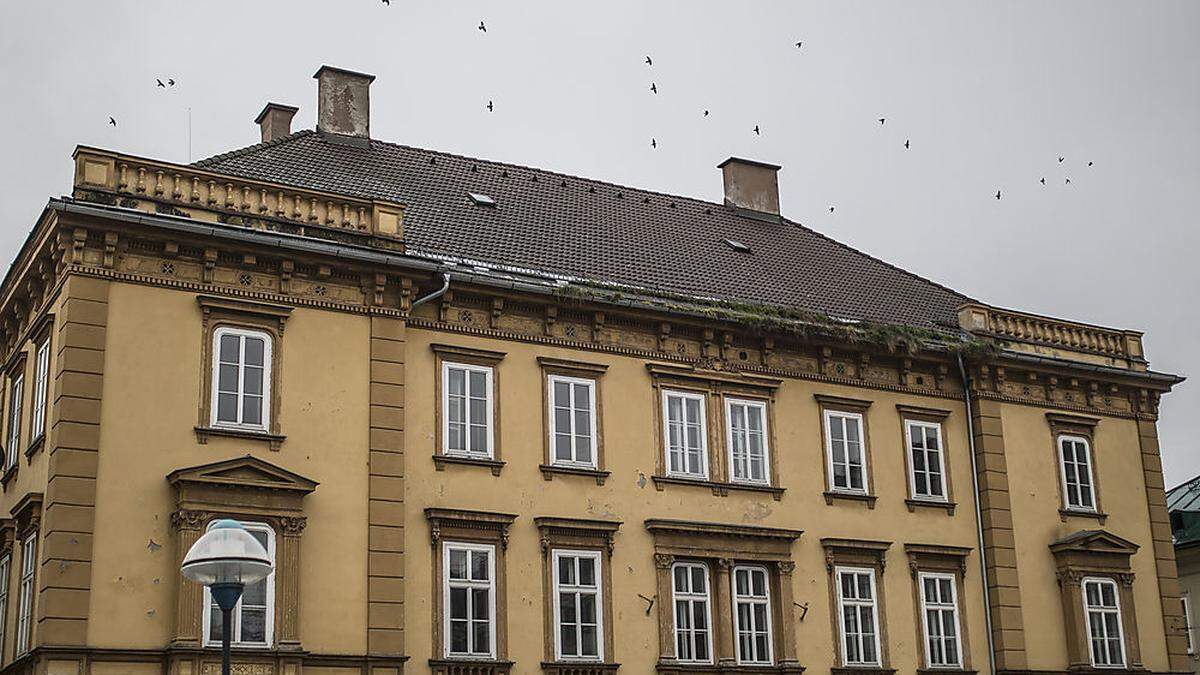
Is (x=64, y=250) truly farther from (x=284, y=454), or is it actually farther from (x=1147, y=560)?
(x=1147, y=560)

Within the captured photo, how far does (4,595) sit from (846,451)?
14856 millimetres

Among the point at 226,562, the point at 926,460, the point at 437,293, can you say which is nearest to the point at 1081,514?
the point at 926,460

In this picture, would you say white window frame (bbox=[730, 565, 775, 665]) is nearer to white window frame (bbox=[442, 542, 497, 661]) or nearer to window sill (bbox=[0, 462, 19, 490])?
white window frame (bbox=[442, 542, 497, 661])

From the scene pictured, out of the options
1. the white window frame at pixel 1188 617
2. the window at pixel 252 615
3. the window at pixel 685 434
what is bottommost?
the window at pixel 252 615

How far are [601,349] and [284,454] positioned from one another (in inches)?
245

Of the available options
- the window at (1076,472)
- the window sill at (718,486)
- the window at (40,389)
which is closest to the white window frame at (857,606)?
the window sill at (718,486)

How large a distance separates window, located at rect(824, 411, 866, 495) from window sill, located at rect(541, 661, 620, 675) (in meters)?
6.00

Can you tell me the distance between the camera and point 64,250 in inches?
891

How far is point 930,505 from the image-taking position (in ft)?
97.8

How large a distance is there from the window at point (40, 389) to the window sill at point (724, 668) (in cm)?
1045

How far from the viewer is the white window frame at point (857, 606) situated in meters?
27.8

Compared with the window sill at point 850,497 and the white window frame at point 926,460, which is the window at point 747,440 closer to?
the window sill at point 850,497

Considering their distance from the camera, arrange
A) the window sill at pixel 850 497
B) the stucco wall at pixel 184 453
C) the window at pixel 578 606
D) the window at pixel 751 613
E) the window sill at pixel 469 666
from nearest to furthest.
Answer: the stucco wall at pixel 184 453 → the window sill at pixel 469 666 → the window at pixel 578 606 → the window at pixel 751 613 → the window sill at pixel 850 497

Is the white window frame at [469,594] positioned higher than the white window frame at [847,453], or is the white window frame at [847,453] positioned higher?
the white window frame at [847,453]
